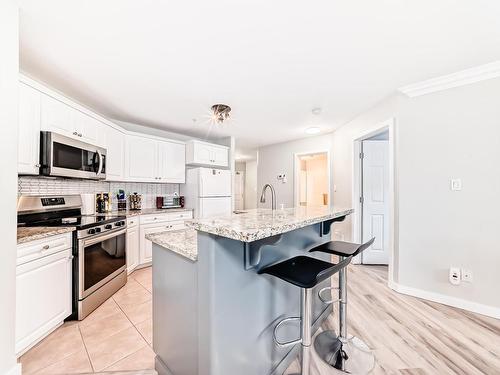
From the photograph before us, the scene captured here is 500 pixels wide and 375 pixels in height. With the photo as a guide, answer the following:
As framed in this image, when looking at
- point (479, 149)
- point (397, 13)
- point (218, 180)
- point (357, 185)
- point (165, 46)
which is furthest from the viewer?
point (218, 180)

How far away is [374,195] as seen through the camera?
3.64m

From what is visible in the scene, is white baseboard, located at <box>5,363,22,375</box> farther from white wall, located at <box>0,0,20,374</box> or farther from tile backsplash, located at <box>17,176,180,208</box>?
tile backsplash, located at <box>17,176,180,208</box>

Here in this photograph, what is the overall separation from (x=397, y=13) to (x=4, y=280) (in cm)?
286

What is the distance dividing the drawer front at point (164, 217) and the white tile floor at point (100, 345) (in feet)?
4.00

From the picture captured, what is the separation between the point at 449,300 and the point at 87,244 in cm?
362

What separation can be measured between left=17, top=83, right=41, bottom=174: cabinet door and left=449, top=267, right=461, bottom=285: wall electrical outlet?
4109 mm

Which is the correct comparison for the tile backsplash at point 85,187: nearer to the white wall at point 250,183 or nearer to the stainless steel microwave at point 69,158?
the stainless steel microwave at point 69,158

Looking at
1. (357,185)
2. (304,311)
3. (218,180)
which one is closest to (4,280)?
(304,311)

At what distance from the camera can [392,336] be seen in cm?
181

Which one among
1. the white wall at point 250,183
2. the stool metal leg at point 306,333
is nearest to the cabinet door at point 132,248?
the stool metal leg at point 306,333

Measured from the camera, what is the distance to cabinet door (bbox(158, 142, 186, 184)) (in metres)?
3.85

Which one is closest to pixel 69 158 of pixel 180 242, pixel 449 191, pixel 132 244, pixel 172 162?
pixel 132 244

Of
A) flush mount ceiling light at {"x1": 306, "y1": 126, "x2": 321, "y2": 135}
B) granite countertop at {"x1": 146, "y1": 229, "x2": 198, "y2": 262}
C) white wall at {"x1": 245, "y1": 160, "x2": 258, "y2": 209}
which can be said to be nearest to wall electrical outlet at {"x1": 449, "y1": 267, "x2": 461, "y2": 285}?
granite countertop at {"x1": 146, "y1": 229, "x2": 198, "y2": 262}

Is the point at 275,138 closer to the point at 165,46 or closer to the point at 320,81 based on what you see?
the point at 320,81
